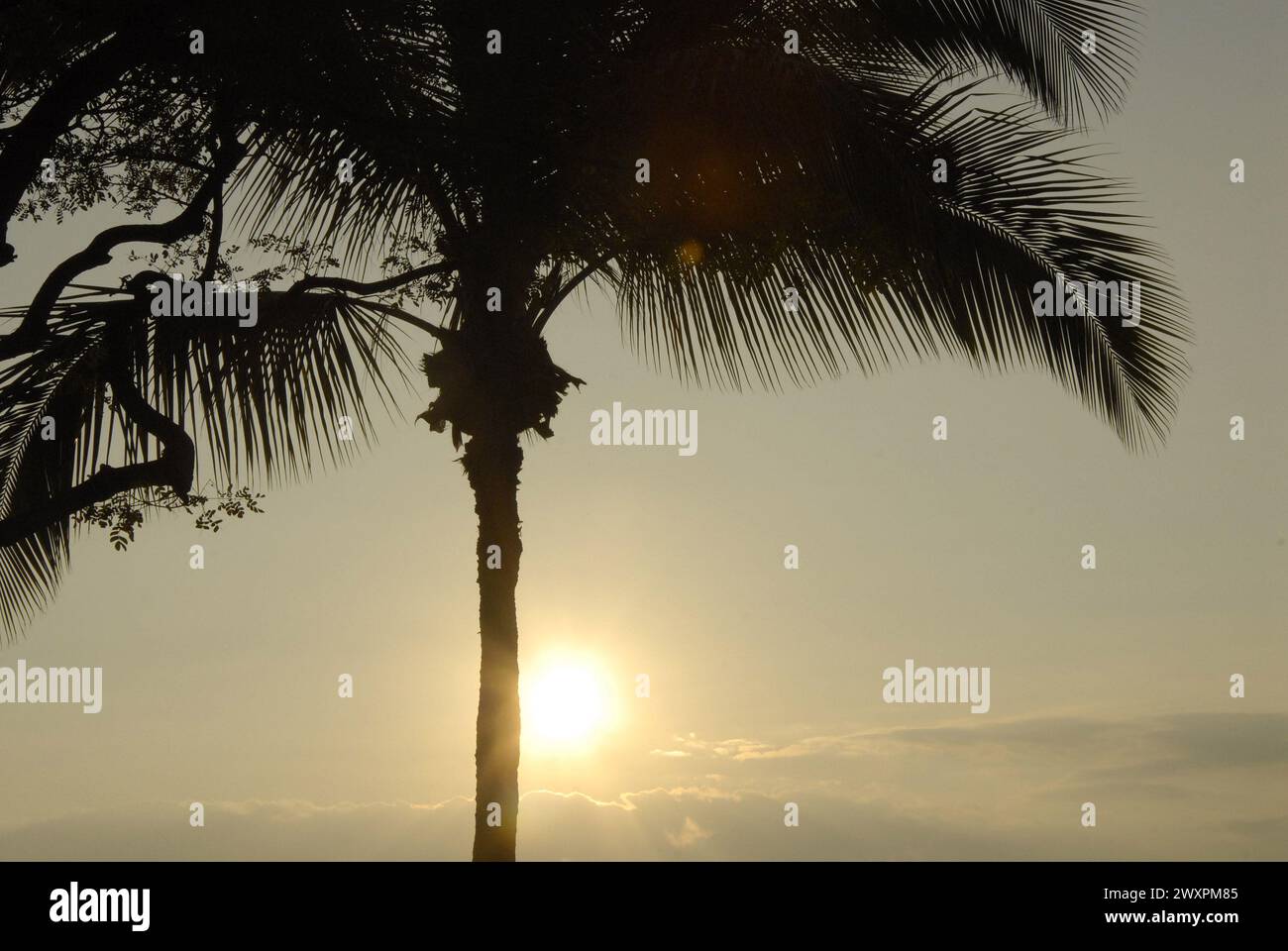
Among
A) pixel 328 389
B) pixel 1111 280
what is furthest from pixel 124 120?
pixel 1111 280

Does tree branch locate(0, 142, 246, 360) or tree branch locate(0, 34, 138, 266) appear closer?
tree branch locate(0, 34, 138, 266)

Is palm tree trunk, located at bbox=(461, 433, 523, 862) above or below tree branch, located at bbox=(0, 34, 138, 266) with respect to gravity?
below

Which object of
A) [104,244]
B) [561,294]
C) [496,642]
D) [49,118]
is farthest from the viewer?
[561,294]

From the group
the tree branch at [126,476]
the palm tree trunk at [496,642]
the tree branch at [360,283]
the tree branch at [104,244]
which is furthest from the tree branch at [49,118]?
the palm tree trunk at [496,642]

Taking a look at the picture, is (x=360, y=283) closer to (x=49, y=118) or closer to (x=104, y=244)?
(x=104, y=244)

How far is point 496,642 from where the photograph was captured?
28.2 ft

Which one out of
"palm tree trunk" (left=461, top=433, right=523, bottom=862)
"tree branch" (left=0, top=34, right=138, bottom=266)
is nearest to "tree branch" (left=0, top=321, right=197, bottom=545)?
"tree branch" (left=0, top=34, right=138, bottom=266)

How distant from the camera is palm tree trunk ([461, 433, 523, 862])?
830cm

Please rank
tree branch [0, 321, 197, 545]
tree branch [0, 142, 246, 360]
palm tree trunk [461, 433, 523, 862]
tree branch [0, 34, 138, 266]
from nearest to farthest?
tree branch [0, 321, 197, 545] → tree branch [0, 34, 138, 266] → tree branch [0, 142, 246, 360] → palm tree trunk [461, 433, 523, 862]

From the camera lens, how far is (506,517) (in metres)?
8.82

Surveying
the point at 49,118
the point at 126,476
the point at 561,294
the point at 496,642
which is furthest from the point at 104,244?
the point at 496,642

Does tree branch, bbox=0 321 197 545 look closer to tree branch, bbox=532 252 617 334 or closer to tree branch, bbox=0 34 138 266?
tree branch, bbox=0 34 138 266
